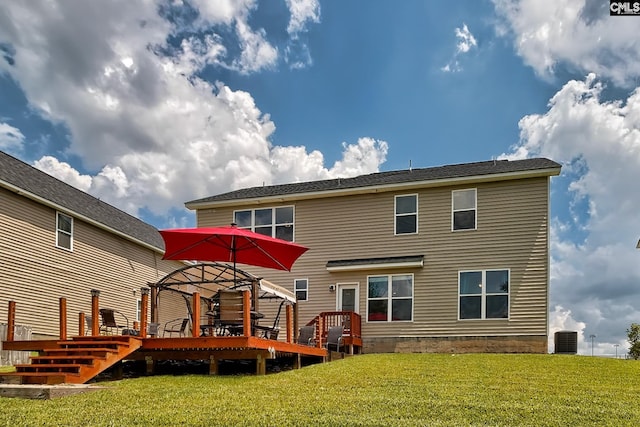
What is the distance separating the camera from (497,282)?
595 inches

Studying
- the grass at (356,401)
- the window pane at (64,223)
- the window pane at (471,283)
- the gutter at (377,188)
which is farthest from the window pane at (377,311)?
the window pane at (64,223)

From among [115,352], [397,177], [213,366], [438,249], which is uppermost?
[397,177]

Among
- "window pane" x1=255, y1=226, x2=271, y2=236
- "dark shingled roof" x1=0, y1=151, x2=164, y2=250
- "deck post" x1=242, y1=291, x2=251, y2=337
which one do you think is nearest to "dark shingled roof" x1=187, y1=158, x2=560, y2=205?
"window pane" x1=255, y1=226, x2=271, y2=236

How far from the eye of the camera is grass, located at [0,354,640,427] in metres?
5.25

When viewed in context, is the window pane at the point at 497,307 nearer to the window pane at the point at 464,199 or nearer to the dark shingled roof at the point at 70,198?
the window pane at the point at 464,199

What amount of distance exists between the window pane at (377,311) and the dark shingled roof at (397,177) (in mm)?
3514

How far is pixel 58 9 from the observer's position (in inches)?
528

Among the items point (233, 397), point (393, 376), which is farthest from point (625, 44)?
point (233, 397)

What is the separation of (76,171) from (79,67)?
7.16m

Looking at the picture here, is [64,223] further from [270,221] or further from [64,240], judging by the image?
[270,221]

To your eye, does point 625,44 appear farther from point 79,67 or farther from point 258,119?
point 79,67

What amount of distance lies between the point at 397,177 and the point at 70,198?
10.6 m

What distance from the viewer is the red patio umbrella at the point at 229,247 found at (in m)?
10.1

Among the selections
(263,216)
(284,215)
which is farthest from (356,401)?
(263,216)
